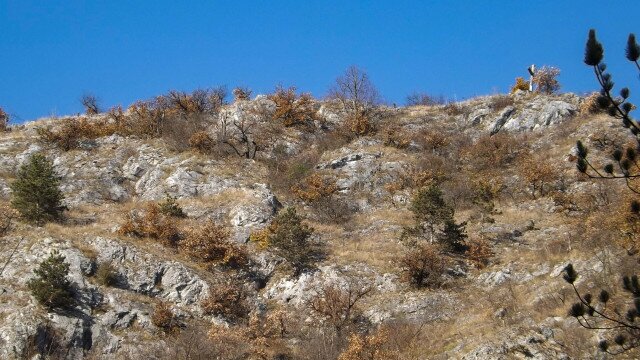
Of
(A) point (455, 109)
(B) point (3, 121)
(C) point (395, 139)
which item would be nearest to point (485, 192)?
(C) point (395, 139)

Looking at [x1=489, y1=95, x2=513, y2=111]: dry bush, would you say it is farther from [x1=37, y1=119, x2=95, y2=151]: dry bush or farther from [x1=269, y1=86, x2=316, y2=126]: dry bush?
[x1=37, y1=119, x2=95, y2=151]: dry bush

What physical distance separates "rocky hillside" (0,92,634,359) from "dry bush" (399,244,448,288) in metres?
0.15

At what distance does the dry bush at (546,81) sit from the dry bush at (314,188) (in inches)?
1003

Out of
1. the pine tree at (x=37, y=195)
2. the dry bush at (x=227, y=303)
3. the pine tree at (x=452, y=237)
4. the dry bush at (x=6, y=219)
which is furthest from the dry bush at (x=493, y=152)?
the dry bush at (x=6, y=219)

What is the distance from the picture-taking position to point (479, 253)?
28969 mm

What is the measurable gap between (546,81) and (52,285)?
46481mm

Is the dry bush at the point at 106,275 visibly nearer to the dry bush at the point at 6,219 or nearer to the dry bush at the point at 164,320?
the dry bush at the point at 164,320

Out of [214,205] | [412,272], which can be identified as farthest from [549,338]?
[214,205]

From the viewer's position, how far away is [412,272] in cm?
2683

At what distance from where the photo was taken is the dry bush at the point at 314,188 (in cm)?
3800

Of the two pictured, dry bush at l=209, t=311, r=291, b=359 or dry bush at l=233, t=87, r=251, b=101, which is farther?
dry bush at l=233, t=87, r=251, b=101

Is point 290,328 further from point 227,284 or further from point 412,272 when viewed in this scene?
point 412,272

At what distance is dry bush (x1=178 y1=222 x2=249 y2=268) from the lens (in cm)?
2823

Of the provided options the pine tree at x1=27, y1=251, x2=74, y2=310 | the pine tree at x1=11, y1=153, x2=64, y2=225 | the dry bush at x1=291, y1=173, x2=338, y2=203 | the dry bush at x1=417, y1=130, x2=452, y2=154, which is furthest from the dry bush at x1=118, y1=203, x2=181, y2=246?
the dry bush at x1=417, y1=130, x2=452, y2=154
